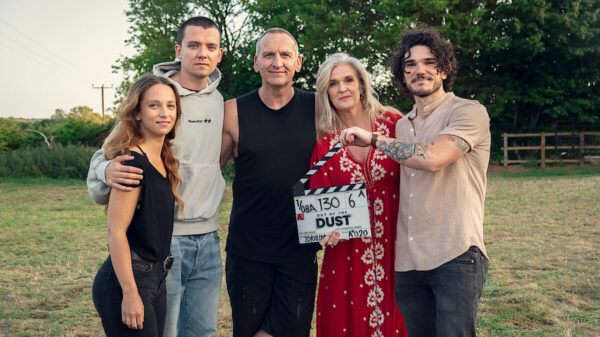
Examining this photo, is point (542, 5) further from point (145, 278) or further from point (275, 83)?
point (145, 278)

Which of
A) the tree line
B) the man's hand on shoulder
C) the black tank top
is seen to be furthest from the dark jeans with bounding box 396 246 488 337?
the tree line

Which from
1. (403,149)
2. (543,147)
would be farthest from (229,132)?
(543,147)

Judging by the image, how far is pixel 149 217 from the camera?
2570 mm

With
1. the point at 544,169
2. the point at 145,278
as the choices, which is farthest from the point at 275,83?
the point at 544,169

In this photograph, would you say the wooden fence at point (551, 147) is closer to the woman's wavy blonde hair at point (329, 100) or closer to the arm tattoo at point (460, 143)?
the woman's wavy blonde hair at point (329, 100)

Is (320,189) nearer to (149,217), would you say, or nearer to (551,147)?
(149,217)

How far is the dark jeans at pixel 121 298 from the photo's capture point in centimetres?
244

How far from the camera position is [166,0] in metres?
32.2

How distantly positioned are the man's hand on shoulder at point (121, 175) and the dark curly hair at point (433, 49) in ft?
5.22

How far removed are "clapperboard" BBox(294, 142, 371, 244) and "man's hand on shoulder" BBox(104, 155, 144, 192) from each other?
1.07 meters

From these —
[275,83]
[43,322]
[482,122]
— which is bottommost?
[43,322]

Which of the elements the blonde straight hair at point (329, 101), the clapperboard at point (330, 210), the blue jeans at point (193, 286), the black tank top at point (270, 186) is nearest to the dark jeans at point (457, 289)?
the clapperboard at point (330, 210)

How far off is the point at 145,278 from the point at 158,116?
2.72 ft

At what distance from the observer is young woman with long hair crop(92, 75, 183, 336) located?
2.44 meters
